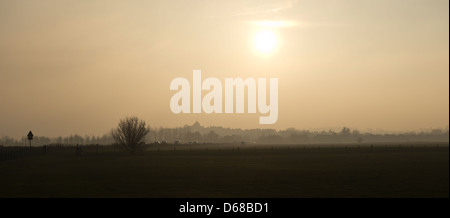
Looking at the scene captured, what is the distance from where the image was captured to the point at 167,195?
21547 mm

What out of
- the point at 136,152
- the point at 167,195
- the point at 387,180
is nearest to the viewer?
the point at 167,195

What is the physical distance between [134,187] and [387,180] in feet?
53.0
